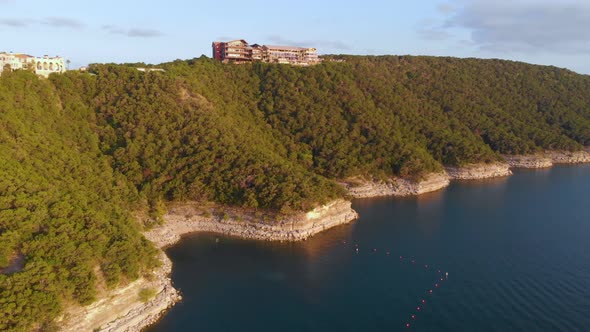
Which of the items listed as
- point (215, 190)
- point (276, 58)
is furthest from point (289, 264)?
point (276, 58)

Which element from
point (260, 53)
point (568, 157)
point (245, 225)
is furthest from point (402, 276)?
point (568, 157)

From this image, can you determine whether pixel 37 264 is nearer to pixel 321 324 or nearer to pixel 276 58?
pixel 321 324

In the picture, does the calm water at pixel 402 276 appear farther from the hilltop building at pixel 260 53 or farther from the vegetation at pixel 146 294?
the hilltop building at pixel 260 53

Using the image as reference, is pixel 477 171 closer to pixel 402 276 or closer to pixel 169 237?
pixel 402 276

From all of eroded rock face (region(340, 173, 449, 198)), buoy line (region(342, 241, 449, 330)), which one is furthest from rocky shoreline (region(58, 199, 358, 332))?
eroded rock face (region(340, 173, 449, 198))

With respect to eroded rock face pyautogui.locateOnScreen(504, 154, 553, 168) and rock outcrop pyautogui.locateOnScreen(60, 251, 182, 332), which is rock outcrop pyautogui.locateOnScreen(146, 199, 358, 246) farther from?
eroded rock face pyautogui.locateOnScreen(504, 154, 553, 168)

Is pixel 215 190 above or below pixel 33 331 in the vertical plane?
above
